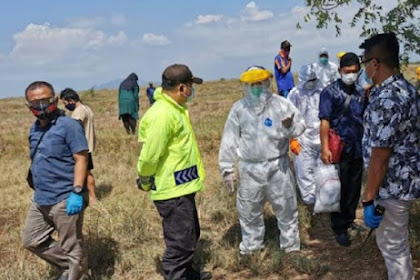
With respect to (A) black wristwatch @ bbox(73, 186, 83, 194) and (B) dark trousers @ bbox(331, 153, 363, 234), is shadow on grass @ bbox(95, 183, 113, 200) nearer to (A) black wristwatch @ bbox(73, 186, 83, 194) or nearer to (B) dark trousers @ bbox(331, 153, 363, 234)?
(A) black wristwatch @ bbox(73, 186, 83, 194)

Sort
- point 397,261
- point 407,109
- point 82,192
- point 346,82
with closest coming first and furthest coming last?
point 407,109 → point 397,261 → point 82,192 → point 346,82

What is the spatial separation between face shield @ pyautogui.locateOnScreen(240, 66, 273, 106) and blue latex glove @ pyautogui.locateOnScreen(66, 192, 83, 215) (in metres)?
1.79

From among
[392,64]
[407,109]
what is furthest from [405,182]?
[392,64]

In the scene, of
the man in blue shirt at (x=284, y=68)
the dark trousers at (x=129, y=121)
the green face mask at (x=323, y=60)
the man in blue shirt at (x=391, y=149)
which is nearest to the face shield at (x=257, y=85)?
the man in blue shirt at (x=391, y=149)

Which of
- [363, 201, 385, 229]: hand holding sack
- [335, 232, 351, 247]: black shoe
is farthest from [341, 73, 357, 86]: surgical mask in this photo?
[363, 201, 385, 229]: hand holding sack

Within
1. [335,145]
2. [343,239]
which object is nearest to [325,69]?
[335,145]

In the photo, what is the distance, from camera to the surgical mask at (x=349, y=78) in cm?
464

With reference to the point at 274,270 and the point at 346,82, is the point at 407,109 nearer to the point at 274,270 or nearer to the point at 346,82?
the point at 346,82

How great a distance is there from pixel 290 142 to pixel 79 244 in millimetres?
2312

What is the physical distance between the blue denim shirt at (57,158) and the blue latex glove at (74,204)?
13 centimetres

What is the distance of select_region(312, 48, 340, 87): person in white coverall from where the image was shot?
577 cm

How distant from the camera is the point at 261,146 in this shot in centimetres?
453

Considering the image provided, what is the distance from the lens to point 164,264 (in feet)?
13.5

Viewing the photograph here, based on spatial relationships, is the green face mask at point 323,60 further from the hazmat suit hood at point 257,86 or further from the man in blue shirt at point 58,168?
the man in blue shirt at point 58,168
